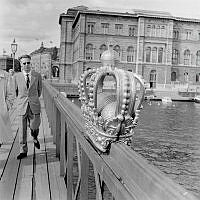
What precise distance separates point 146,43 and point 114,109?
201 feet

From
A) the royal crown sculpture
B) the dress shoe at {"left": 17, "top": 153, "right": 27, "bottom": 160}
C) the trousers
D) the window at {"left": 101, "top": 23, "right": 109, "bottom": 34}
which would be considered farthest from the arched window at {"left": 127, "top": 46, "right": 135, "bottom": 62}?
the royal crown sculpture

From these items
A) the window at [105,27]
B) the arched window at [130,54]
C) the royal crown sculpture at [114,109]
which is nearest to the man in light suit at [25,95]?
the royal crown sculpture at [114,109]

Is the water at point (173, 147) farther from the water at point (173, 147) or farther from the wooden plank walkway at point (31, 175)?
the wooden plank walkway at point (31, 175)

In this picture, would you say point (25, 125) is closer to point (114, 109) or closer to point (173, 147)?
point (114, 109)

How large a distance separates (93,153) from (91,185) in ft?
9.21

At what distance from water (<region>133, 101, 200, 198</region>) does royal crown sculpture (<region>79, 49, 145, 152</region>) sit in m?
7.18

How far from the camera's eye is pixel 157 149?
18.1 m

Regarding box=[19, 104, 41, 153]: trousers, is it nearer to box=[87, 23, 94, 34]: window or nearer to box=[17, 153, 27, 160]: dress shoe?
box=[17, 153, 27, 160]: dress shoe

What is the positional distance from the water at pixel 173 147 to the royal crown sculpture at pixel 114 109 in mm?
7182

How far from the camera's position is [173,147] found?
18875 millimetres

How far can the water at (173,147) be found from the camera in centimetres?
1361

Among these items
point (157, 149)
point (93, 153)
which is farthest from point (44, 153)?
point (157, 149)

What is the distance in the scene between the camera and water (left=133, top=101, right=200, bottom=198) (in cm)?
1361

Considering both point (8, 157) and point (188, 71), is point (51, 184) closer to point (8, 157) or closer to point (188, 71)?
point (8, 157)
